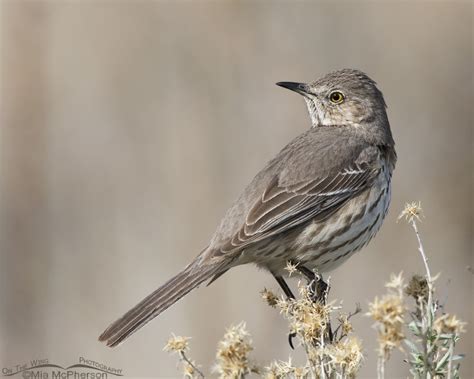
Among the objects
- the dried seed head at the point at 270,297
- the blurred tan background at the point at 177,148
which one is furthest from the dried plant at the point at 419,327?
the blurred tan background at the point at 177,148

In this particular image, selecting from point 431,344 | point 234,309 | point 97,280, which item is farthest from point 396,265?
point 431,344

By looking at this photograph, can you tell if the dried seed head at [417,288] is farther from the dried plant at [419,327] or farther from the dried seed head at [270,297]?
the dried seed head at [270,297]

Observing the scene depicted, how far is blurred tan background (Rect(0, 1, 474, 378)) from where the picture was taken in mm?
8578

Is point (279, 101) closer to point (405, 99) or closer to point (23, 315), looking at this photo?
point (405, 99)

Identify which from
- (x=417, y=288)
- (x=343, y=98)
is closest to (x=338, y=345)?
(x=417, y=288)

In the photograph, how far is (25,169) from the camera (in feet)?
28.0

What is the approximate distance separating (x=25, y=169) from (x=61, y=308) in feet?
4.86

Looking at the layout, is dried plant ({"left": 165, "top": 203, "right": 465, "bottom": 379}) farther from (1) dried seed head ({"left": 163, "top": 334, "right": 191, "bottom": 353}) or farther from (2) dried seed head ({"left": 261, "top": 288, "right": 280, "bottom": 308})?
(2) dried seed head ({"left": 261, "top": 288, "right": 280, "bottom": 308})

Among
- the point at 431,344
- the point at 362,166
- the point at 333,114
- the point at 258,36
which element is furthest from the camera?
the point at 258,36

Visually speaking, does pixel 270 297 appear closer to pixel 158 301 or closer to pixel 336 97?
pixel 158 301

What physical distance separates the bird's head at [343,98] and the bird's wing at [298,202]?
2.23 feet

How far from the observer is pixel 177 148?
9672mm

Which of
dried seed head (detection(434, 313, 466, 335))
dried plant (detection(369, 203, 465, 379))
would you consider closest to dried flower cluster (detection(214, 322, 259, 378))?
dried plant (detection(369, 203, 465, 379))

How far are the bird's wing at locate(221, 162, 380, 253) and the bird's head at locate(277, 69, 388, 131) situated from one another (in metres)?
0.68
